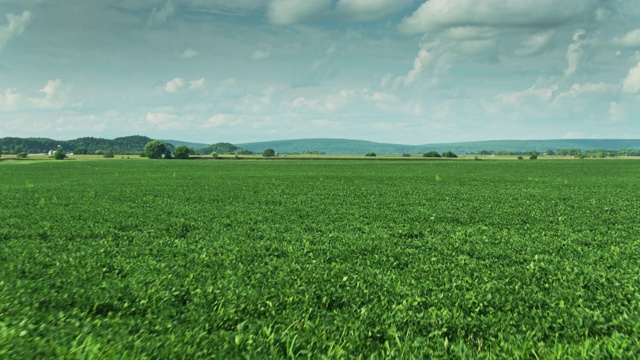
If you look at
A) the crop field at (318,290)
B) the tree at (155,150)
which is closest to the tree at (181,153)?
the tree at (155,150)

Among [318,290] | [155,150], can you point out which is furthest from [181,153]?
[318,290]

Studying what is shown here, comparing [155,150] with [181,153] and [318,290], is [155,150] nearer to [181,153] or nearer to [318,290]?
[181,153]

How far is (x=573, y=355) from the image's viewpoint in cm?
562

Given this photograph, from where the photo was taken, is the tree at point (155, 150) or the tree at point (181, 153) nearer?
the tree at point (181, 153)

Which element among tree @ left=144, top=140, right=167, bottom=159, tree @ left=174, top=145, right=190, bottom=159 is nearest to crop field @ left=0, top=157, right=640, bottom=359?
tree @ left=174, top=145, right=190, bottom=159

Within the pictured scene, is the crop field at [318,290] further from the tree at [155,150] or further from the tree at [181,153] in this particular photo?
the tree at [155,150]

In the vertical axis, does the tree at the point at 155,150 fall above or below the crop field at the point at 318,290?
above

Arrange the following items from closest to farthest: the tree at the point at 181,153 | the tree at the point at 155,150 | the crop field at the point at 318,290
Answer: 1. the crop field at the point at 318,290
2. the tree at the point at 181,153
3. the tree at the point at 155,150

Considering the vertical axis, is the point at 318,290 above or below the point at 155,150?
below

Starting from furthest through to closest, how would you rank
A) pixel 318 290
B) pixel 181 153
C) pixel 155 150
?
pixel 155 150 → pixel 181 153 → pixel 318 290

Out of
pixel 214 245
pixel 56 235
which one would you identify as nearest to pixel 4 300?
pixel 214 245

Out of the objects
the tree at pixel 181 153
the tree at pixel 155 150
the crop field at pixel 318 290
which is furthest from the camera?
the tree at pixel 155 150

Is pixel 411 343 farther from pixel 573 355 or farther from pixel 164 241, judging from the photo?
pixel 164 241

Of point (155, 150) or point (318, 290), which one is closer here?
point (318, 290)
